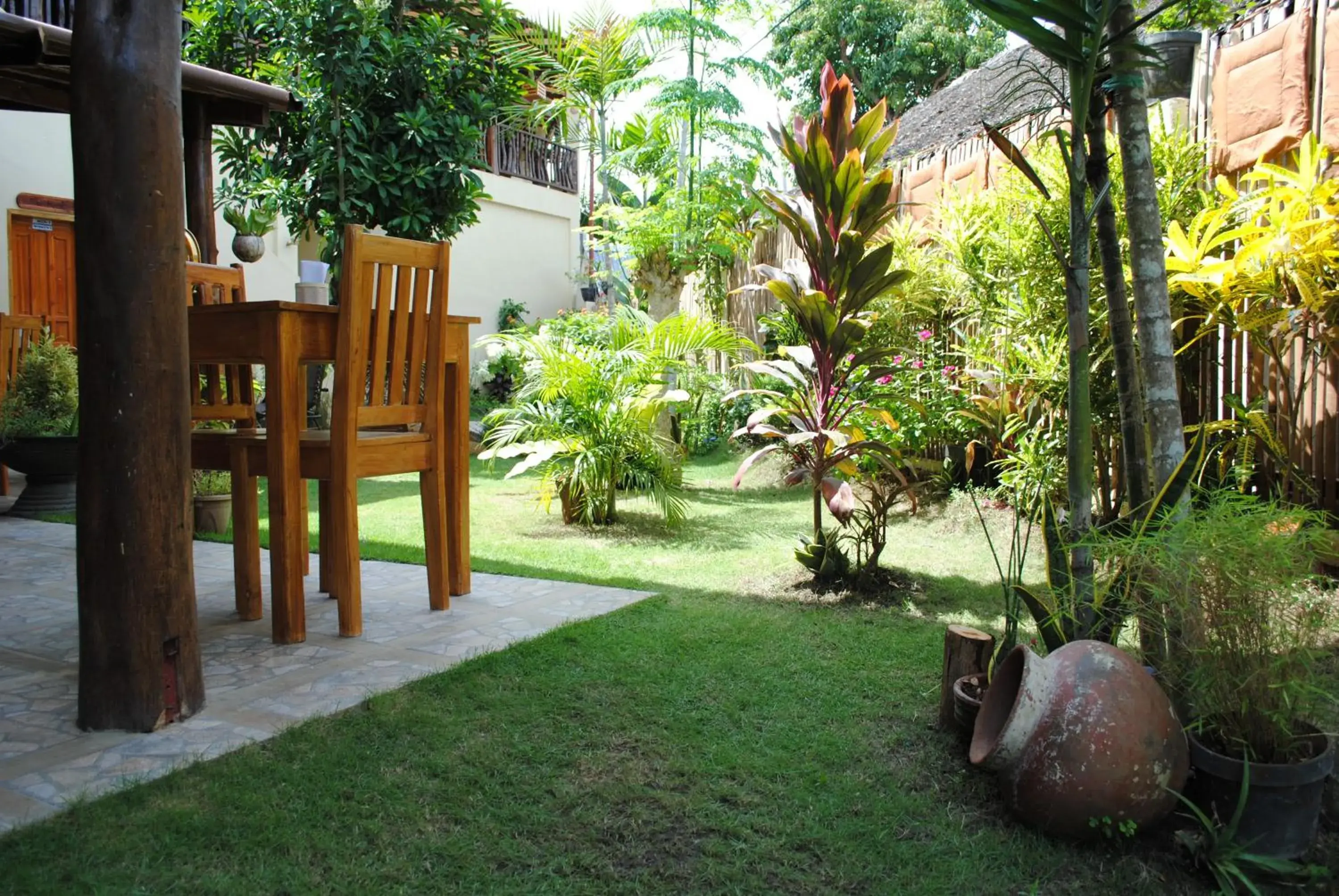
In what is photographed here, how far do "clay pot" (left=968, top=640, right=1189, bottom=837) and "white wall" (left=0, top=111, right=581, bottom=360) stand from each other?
8.37 metres

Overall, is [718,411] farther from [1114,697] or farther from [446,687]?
[1114,697]

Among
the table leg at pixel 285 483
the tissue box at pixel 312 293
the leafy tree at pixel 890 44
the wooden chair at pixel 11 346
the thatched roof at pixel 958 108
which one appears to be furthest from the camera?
the leafy tree at pixel 890 44

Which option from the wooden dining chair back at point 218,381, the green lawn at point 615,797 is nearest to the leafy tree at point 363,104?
the wooden dining chair back at point 218,381

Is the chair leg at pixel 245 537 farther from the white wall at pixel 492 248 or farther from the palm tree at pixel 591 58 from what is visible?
the palm tree at pixel 591 58

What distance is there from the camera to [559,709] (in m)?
2.55

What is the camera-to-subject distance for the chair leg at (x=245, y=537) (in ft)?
10.9

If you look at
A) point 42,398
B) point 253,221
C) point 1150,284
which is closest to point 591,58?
point 253,221

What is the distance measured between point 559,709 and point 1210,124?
396 centimetres

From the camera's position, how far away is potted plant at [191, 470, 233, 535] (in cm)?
521

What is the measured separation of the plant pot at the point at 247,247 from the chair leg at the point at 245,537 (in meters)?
5.04

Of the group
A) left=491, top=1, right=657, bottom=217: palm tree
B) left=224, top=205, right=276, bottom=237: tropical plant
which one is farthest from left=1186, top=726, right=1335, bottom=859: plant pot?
left=491, top=1, right=657, bottom=217: palm tree

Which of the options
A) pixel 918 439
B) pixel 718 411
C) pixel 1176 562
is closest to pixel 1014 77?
pixel 1176 562

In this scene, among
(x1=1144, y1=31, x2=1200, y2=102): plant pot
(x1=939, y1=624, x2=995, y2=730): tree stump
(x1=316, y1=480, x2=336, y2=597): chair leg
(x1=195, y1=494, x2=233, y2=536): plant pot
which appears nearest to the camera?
(x1=939, y1=624, x2=995, y2=730): tree stump

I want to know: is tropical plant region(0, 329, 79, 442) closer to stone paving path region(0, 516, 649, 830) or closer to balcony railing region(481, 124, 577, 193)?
stone paving path region(0, 516, 649, 830)
